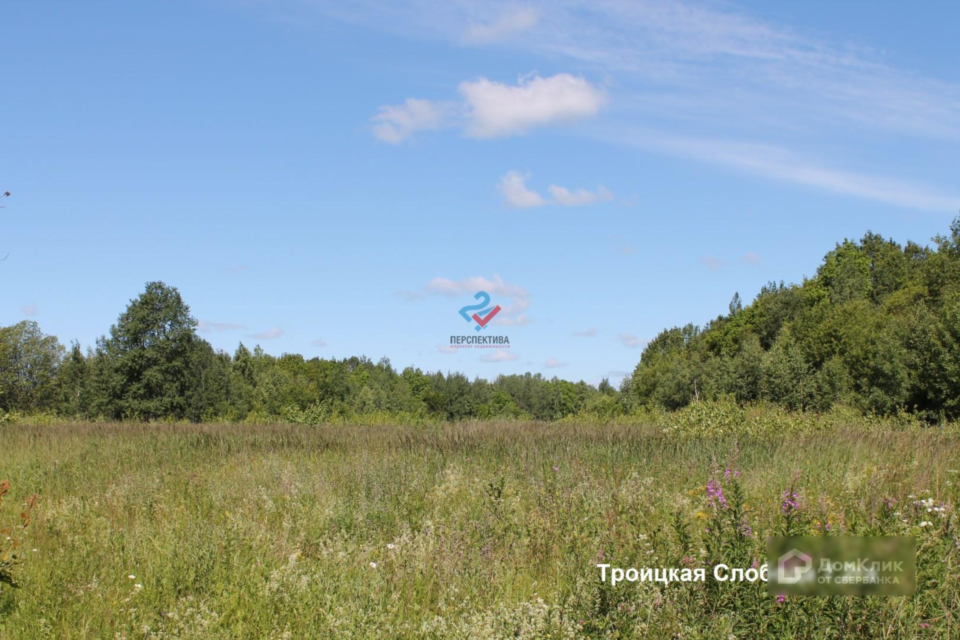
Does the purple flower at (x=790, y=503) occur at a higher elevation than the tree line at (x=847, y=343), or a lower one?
lower

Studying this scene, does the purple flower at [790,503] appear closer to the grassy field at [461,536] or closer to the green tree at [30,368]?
the grassy field at [461,536]

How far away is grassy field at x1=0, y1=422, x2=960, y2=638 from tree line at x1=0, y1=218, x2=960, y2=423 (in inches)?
394

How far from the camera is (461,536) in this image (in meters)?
5.80

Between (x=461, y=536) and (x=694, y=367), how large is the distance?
73788 mm

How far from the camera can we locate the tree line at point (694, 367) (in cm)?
3756

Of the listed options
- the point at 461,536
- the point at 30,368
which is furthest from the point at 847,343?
the point at 30,368

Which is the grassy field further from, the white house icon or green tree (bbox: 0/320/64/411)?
green tree (bbox: 0/320/64/411)

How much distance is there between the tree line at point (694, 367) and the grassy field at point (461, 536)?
10009mm

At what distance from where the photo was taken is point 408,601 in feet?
15.6

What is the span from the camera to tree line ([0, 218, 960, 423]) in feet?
123

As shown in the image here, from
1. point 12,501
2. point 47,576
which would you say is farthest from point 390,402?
point 47,576

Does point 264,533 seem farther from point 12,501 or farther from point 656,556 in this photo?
point 12,501

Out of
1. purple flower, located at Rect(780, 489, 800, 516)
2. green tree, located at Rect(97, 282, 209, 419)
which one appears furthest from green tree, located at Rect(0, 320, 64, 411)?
purple flower, located at Rect(780, 489, 800, 516)

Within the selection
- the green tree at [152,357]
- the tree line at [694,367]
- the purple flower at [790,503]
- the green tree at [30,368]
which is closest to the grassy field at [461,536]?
the purple flower at [790,503]
